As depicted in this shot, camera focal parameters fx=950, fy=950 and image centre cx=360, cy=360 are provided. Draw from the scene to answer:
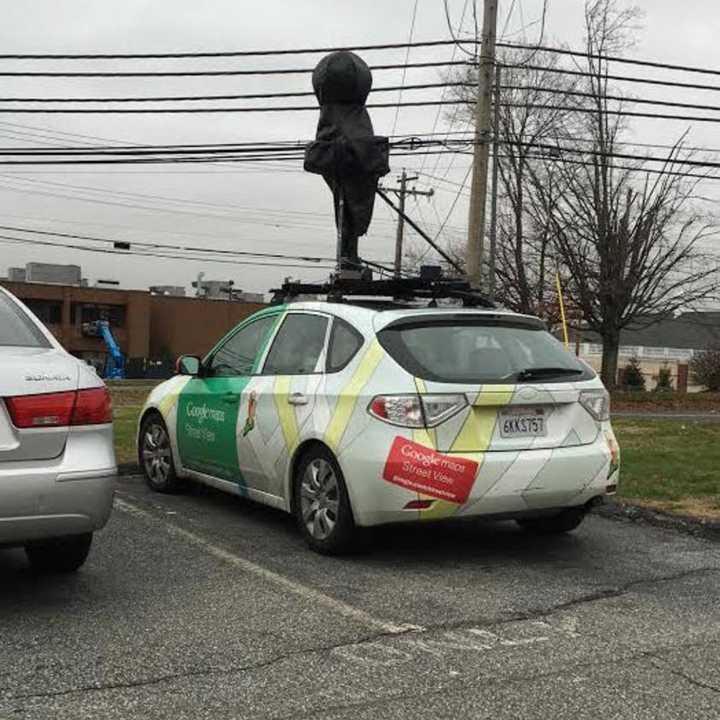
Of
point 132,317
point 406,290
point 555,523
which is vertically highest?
point 132,317

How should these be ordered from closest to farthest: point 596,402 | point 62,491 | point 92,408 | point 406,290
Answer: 1. point 62,491
2. point 92,408
3. point 596,402
4. point 406,290

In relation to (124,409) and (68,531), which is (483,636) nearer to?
(68,531)

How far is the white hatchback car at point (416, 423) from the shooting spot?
213 inches

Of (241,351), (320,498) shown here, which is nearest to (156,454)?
(241,351)

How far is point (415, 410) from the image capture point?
5402mm

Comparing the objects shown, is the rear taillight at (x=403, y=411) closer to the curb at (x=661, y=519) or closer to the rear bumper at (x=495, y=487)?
the rear bumper at (x=495, y=487)

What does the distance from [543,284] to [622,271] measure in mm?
2625

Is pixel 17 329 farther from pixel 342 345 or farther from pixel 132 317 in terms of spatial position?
pixel 132 317

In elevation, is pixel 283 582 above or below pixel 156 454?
below

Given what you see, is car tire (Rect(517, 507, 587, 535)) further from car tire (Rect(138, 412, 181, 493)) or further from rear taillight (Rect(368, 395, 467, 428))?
car tire (Rect(138, 412, 181, 493))

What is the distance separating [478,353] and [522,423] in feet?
1.66

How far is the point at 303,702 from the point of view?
3.54 meters

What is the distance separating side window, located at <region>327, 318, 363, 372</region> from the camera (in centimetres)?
588

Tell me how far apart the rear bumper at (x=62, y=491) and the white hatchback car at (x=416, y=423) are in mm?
1532
